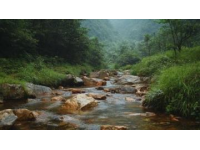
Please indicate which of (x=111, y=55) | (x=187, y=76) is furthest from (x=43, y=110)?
(x=111, y=55)

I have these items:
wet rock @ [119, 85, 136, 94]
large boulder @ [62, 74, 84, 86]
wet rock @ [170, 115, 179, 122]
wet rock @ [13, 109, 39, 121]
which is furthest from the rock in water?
wet rock @ [170, 115, 179, 122]

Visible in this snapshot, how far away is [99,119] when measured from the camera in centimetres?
640

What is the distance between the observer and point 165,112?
261 inches

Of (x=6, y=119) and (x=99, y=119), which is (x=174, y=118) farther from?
(x=6, y=119)

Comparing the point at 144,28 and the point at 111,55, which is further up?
the point at 144,28

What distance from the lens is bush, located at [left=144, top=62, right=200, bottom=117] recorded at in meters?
6.01

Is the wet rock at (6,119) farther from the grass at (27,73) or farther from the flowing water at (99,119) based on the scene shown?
the grass at (27,73)

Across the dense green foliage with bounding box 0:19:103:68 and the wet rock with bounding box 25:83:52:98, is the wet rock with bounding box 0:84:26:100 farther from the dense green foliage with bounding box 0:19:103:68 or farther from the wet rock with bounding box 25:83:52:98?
the dense green foliage with bounding box 0:19:103:68

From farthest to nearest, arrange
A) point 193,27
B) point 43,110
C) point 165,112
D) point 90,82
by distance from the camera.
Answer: point 193,27 → point 90,82 → point 43,110 → point 165,112

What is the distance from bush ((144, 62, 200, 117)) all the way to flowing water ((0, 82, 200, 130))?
36 centimetres

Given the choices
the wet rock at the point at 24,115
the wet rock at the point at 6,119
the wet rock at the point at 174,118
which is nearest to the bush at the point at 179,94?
the wet rock at the point at 174,118

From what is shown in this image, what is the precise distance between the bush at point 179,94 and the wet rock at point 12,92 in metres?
5.50
